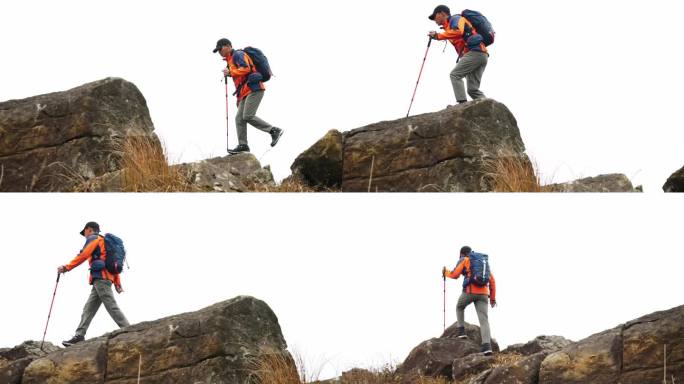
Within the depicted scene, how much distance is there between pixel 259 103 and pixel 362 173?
192cm

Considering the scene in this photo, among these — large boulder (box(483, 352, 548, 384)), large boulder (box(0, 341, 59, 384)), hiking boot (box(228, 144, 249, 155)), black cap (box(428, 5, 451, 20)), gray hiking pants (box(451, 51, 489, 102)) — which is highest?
black cap (box(428, 5, 451, 20))

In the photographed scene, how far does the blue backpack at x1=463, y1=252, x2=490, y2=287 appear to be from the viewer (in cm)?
2406

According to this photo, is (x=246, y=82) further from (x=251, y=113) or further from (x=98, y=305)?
(x=98, y=305)

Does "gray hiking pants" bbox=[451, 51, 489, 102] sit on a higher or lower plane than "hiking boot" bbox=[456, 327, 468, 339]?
higher

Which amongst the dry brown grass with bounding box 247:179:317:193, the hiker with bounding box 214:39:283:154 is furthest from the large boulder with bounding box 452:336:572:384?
the hiker with bounding box 214:39:283:154

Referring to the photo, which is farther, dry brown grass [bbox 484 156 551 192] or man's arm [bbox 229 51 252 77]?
man's arm [bbox 229 51 252 77]

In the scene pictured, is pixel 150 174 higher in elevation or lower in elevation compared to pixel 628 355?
higher

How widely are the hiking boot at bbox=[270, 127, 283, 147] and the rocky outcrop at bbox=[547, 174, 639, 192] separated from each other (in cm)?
426

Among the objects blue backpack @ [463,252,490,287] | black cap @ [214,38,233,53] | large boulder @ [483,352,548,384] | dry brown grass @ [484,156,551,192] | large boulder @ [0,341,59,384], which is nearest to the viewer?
large boulder @ [483,352,548,384]

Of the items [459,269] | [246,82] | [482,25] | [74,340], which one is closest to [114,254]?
[74,340]

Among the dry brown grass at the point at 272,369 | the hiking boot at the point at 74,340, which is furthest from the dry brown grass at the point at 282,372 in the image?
the hiking boot at the point at 74,340

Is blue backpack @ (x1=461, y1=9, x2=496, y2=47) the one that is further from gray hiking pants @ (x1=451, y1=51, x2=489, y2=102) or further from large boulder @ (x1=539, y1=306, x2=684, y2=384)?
Result: large boulder @ (x1=539, y1=306, x2=684, y2=384)

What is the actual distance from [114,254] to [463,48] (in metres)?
6.05

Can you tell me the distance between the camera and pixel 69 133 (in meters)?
23.9
